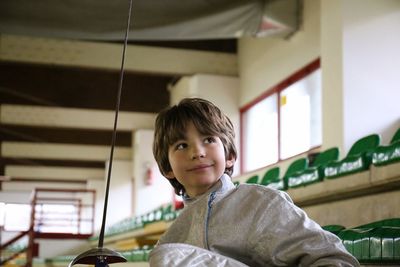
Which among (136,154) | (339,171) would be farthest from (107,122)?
(339,171)

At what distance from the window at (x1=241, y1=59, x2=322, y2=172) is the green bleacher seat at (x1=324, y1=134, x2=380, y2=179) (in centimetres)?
234

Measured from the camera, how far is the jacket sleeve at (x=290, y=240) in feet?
3.23

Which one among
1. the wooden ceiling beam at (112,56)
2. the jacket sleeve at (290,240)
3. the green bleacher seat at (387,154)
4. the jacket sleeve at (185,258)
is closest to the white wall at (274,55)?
the wooden ceiling beam at (112,56)

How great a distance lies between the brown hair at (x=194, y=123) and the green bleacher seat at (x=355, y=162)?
255 centimetres

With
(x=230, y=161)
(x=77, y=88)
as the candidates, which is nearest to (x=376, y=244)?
(x=230, y=161)

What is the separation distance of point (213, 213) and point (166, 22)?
5888mm

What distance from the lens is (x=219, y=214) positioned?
1130 millimetres

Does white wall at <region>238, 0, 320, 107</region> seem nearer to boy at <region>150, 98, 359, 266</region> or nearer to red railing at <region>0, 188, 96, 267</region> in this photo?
red railing at <region>0, 188, 96, 267</region>

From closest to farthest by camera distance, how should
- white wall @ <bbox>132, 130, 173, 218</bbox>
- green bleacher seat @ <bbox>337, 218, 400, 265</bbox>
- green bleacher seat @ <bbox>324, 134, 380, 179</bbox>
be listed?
green bleacher seat @ <bbox>337, 218, 400, 265</bbox> < green bleacher seat @ <bbox>324, 134, 380, 179</bbox> < white wall @ <bbox>132, 130, 173, 218</bbox>

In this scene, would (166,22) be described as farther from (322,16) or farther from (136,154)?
(136,154)

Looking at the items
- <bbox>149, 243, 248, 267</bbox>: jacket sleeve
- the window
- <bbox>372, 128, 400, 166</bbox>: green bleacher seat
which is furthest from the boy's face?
the window

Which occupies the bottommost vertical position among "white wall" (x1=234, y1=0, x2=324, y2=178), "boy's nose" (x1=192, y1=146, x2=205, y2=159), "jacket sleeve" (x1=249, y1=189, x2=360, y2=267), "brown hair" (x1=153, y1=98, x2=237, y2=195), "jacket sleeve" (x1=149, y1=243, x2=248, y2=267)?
"jacket sleeve" (x1=149, y1=243, x2=248, y2=267)

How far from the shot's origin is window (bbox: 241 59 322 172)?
716 cm

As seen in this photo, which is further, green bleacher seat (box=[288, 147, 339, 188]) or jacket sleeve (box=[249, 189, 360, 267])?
green bleacher seat (box=[288, 147, 339, 188])
